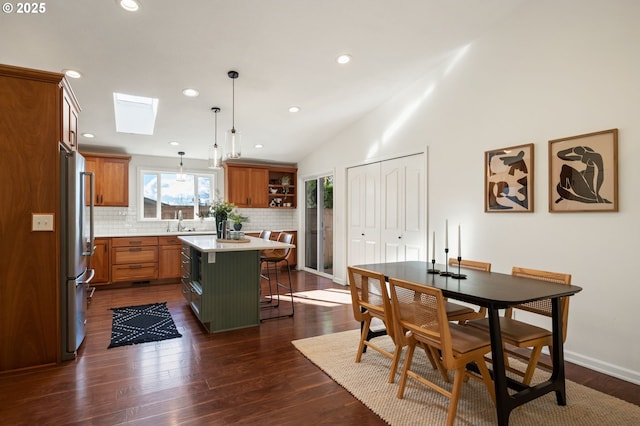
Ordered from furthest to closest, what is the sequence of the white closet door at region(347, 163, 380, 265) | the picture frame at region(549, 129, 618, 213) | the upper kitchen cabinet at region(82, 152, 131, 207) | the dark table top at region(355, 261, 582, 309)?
the upper kitchen cabinet at region(82, 152, 131, 207)
the white closet door at region(347, 163, 380, 265)
the picture frame at region(549, 129, 618, 213)
the dark table top at region(355, 261, 582, 309)

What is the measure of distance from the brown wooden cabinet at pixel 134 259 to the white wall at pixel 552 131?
4.59 m

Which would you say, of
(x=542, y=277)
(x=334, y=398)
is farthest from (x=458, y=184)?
(x=334, y=398)

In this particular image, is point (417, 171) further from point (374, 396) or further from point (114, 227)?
point (114, 227)

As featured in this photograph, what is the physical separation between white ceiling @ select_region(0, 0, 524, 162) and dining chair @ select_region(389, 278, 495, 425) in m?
2.40

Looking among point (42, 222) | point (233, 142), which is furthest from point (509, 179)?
point (42, 222)

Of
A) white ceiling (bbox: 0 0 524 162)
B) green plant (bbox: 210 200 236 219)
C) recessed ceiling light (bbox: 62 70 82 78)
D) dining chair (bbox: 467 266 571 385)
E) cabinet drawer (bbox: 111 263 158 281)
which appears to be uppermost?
white ceiling (bbox: 0 0 524 162)

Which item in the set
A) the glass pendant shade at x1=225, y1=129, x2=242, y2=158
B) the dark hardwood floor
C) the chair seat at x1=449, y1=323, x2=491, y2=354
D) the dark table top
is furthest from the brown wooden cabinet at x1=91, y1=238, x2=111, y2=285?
the chair seat at x1=449, y1=323, x2=491, y2=354

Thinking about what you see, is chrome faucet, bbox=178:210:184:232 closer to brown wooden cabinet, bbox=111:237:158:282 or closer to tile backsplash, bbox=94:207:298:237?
tile backsplash, bbox=94:207:298:237

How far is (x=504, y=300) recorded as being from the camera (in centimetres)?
179

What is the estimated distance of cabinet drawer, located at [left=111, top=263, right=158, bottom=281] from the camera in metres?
5.52

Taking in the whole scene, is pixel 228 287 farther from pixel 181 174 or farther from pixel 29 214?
pixel 181 174

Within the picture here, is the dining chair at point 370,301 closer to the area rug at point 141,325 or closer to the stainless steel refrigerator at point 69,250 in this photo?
the area rug at point 141,325

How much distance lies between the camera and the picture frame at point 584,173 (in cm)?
262

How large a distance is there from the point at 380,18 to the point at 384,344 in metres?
2.97
